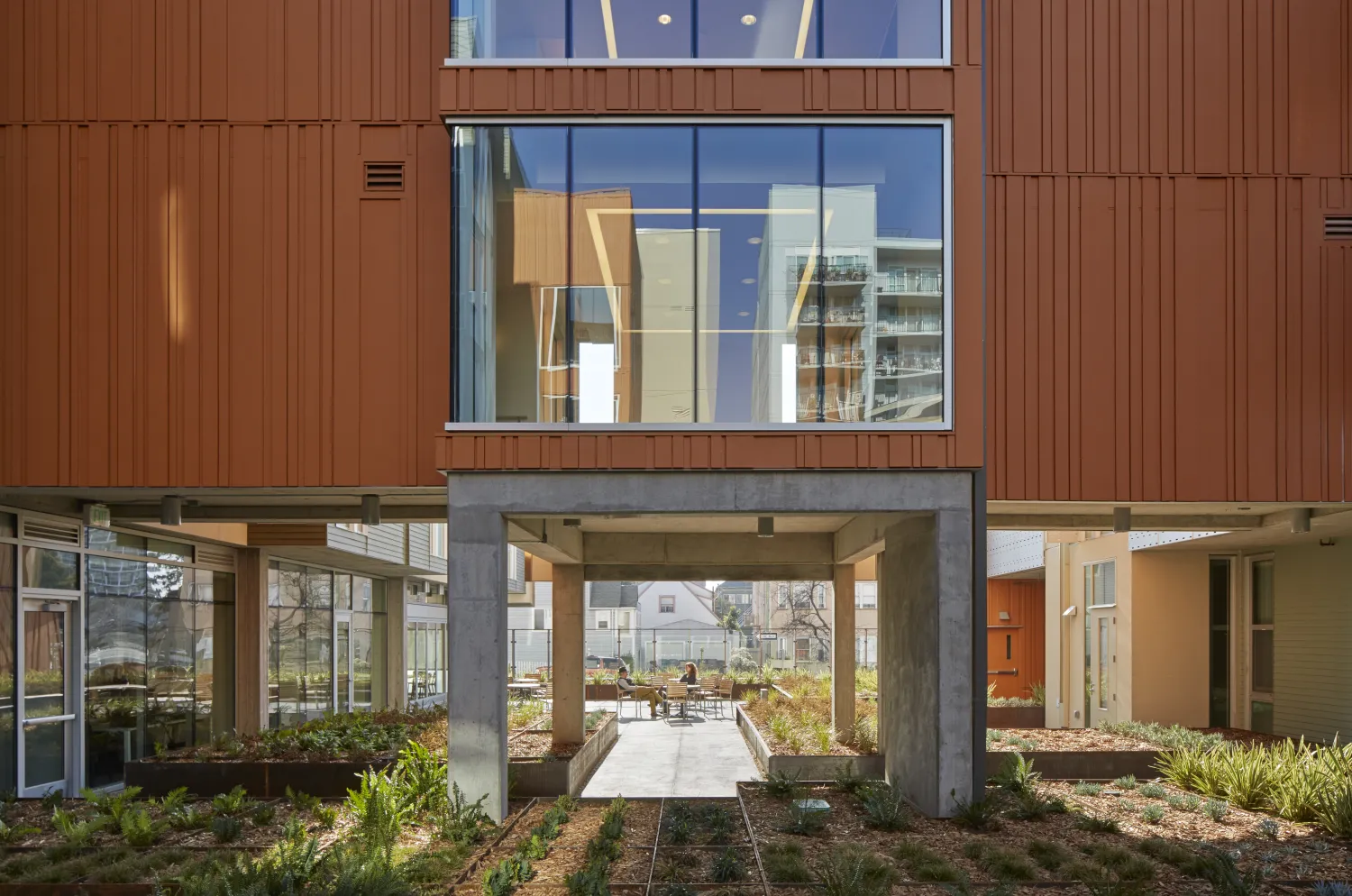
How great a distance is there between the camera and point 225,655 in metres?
21.0

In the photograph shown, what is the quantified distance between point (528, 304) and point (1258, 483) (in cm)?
798

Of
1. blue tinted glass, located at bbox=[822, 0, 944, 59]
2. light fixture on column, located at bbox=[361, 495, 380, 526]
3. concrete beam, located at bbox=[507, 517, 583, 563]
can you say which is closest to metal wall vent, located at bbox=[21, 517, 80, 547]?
light fixture on column, located at bbox=[361, 495, 380, 526]

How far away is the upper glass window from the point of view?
12.1m

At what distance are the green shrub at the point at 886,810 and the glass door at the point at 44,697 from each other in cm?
981

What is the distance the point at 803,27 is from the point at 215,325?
6952 millimetres

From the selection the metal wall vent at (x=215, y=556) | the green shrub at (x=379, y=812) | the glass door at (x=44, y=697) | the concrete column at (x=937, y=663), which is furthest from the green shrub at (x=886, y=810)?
the metal wall vent at (x=215, y=556)

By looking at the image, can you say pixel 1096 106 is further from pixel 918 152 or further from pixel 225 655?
pixel 225 655

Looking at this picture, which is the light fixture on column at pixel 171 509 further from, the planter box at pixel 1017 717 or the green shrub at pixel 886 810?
the planter box at pixel 1017 717

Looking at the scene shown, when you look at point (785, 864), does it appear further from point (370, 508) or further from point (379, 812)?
point (370, 508)

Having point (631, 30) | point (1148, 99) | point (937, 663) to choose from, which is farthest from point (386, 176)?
point (1148, 99)

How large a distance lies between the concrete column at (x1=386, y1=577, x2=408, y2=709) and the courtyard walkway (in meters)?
7.63

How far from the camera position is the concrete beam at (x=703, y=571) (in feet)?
65.8

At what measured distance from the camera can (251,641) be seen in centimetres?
2130

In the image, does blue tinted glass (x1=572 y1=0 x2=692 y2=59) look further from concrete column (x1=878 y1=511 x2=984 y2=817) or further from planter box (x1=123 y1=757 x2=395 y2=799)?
planter box (x1=123 y1=757 x2=395 y2=799)
